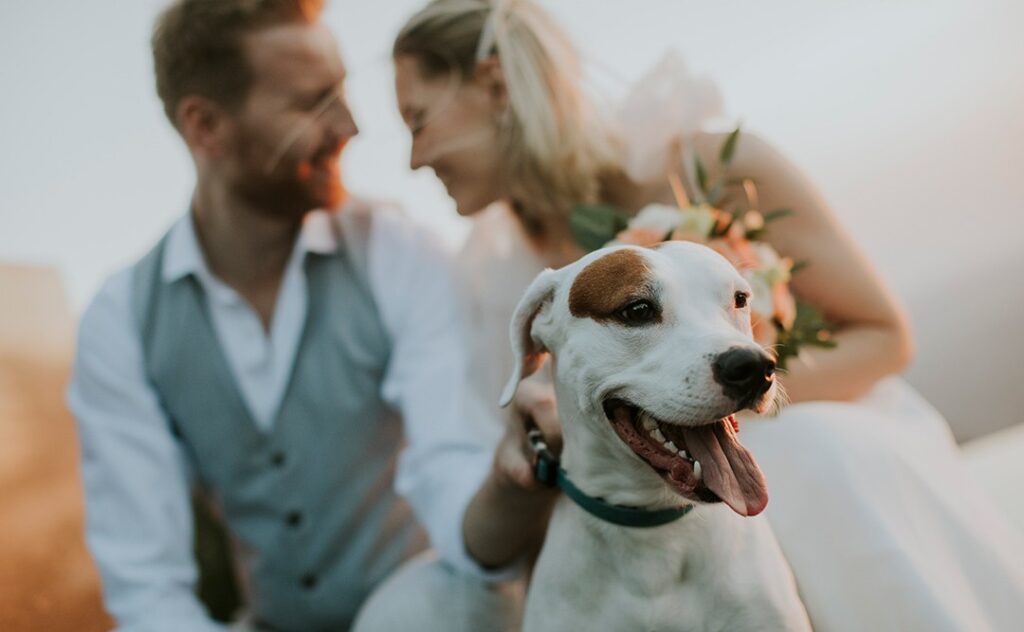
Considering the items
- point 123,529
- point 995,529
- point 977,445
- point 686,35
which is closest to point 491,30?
point 686,35

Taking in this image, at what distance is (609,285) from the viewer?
692 mm

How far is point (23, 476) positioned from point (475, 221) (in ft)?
3.94

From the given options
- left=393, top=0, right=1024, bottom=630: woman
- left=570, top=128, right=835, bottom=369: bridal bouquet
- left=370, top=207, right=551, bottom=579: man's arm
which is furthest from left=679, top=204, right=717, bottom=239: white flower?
left=370, top=207, right=551, bottom=579: man's arm

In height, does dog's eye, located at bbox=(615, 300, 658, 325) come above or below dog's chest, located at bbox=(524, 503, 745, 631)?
above

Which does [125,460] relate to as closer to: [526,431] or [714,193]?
[526,431]

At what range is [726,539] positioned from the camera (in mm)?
762

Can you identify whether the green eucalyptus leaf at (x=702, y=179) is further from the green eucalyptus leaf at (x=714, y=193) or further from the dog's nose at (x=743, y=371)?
the dog's nose at (x=743, y=371)

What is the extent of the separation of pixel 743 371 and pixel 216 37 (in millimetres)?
1216

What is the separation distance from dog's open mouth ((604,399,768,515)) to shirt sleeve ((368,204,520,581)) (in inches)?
23.2

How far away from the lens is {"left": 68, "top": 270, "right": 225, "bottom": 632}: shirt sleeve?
1.47m

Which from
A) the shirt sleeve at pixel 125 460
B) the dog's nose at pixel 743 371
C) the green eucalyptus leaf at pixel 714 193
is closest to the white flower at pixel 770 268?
the green eucalyptus leaf at pixel 714 193

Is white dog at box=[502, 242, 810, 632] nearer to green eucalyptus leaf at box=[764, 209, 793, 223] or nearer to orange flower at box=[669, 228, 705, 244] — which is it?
orange flower at box=[669, 228, 705, 244]

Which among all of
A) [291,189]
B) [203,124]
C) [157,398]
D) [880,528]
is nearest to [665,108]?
[880,528]

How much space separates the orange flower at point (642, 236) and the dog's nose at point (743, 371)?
0.25m
